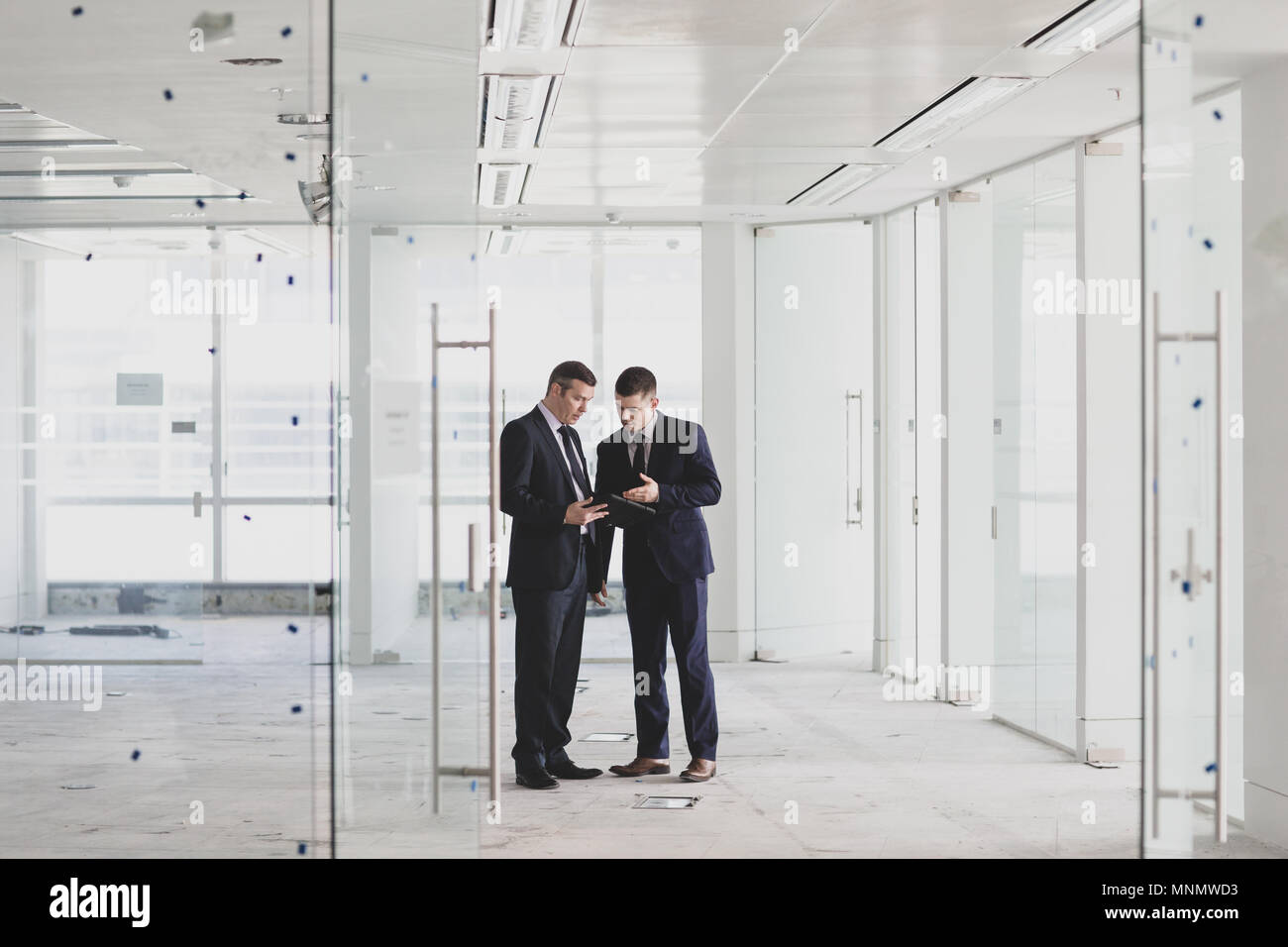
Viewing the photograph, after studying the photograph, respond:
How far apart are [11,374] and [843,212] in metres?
5.96

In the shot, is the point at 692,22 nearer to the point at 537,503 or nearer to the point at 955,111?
the point at 955,111

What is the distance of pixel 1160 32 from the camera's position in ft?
11.6

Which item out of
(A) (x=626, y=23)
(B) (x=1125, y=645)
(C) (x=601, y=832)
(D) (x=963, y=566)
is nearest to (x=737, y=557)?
(D) (x=963, y=566)

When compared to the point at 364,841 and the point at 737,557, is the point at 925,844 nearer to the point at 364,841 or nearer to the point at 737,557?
the point at 364,841

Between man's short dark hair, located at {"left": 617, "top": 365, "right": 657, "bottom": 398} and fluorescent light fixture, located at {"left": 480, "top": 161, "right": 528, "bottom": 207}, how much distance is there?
5.84 feet

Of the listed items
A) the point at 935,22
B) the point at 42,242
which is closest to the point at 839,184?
the point at 935,22

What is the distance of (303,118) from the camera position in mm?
6125

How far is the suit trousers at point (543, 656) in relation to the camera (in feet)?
17.8

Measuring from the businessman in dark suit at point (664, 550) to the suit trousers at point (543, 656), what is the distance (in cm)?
21

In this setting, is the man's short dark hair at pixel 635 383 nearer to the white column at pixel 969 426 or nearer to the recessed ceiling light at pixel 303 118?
the recessed ceiling light at pixel 303 118

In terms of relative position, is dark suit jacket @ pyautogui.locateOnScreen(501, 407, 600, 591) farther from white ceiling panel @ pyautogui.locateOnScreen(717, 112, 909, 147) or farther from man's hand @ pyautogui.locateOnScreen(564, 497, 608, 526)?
white ceiling panel @ pyautogui.locateOnScreen(717, 112, 909, 147)

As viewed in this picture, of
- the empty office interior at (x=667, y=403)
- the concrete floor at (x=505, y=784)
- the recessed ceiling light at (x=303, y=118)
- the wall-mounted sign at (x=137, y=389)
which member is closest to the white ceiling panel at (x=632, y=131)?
the empty office interior at (x=667, y=403)

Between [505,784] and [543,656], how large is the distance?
1.93 ft

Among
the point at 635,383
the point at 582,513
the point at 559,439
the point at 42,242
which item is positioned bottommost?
the point at 582,513
